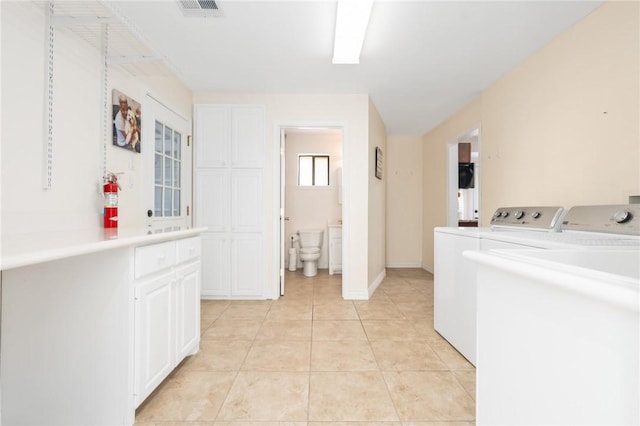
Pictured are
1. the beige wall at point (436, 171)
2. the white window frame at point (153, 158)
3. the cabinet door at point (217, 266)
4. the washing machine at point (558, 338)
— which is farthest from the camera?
the beige wall at point (436, 171)

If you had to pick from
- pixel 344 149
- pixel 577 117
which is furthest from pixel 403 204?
pixel 577 117

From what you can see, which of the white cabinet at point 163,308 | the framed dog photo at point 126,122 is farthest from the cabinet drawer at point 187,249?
the framed dog photo at point 126,122

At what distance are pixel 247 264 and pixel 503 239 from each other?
8.57 feet

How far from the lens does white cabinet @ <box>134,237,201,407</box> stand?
4.59ft

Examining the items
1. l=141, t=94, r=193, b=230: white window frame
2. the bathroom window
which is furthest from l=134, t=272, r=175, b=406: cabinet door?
the bathroom window

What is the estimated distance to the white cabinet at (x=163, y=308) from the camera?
1.40 m

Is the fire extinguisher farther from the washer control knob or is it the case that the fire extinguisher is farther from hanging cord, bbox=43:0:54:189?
the washer control knob

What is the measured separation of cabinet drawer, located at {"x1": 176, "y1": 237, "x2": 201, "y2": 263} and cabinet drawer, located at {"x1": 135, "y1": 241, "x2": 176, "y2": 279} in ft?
0.17

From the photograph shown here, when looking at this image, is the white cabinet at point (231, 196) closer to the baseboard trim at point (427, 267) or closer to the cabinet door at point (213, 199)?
the cabinet door at point (213, 199)

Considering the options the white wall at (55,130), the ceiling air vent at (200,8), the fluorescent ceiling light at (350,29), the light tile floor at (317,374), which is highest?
the ceiling air vent at (200,8)

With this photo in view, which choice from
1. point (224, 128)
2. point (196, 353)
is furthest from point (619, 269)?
point (224, 128)

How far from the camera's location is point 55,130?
1661 mm

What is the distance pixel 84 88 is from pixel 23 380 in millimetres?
1612

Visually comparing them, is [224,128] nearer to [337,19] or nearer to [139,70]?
[139,70]
